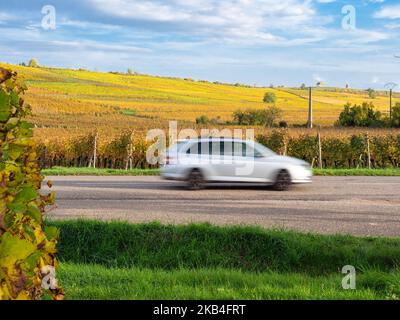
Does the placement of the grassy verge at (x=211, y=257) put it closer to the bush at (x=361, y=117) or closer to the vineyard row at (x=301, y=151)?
the vineyard row at (x=301, y=151)

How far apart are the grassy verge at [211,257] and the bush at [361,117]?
42.5 m

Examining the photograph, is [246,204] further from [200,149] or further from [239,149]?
[200,149]

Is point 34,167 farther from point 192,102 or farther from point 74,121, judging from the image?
point 192,102

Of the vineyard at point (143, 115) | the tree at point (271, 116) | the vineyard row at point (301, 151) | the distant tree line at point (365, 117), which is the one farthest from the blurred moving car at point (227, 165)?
the tree at point (271, 116)

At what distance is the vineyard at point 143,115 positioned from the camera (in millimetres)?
30203

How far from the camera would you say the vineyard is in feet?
99.1

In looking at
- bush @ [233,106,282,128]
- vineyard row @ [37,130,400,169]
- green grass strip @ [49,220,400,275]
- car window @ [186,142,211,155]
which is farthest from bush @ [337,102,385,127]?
green grass strip @ [49,220,400,275]

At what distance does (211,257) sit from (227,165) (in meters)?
8.82

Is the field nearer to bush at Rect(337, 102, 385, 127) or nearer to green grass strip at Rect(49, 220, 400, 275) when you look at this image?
bush at Rect(337, 102, 385, 127)

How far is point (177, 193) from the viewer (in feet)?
56.2

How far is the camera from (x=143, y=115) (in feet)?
202

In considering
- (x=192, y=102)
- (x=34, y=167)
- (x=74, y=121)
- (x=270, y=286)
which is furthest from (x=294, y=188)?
(x=192, y=102)

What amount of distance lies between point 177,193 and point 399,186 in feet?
23.1

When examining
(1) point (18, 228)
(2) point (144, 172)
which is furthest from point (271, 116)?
(1) point (18, 228)
